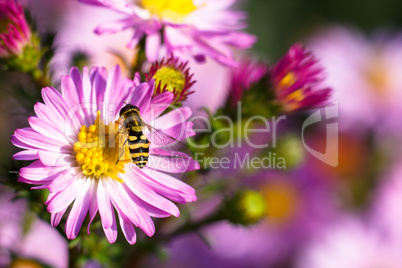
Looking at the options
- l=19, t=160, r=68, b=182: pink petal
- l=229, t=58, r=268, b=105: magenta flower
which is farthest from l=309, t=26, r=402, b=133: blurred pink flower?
l=19, t=160, r=68, b=182: pink petal

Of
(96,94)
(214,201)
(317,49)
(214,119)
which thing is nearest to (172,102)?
(96,94)

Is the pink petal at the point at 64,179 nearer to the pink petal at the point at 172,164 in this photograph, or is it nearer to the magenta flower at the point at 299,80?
the pink petal at the point at 172,164

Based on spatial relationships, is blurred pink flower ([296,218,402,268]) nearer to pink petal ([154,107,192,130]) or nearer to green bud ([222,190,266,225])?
green bud ([222,190,266,225])

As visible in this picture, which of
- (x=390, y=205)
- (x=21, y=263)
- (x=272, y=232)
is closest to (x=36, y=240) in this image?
(x=21, y=263)

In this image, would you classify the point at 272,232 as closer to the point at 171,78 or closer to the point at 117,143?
the point at 117,143

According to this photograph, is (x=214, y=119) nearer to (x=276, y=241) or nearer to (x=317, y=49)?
(x=276, y=241)
